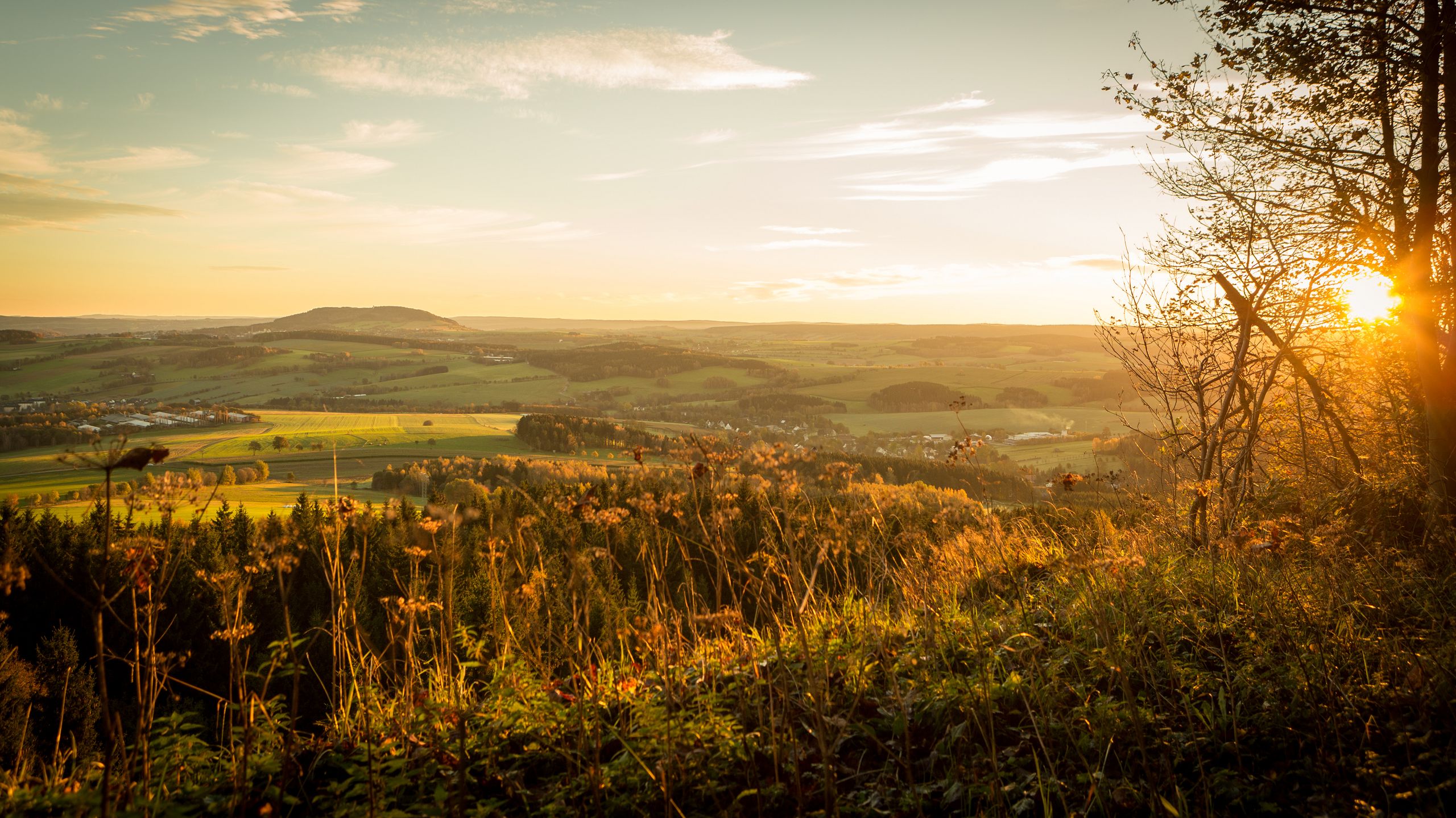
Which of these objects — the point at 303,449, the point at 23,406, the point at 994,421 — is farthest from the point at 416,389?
the point at 994,421

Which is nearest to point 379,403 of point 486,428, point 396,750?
point 486,428

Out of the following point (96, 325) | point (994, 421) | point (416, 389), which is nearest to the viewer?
point (994, 421)

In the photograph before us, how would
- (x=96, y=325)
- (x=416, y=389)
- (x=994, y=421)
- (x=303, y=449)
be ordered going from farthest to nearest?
(x=96, y=325), (x=416, y=389), (x=994, y=421), (x=303, y=449)

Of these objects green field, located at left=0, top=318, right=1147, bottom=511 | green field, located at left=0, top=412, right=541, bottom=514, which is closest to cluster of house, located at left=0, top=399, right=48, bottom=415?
green field, located at left=0, top=318, right=1147, bottom=511

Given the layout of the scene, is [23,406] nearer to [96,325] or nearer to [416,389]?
[416,389]

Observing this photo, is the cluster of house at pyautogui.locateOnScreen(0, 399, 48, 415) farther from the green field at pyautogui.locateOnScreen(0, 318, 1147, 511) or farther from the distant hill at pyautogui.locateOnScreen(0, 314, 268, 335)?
the distant hill at pyautogui.locateOnScreen(0, 314, 268, 335)

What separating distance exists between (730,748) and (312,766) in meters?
1.94

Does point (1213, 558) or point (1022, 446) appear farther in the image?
point (1022, 446)

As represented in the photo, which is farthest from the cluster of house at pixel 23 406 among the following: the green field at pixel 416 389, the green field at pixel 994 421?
the green field at pixel 994 421

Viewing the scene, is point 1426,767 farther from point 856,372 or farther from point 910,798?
point 856,372

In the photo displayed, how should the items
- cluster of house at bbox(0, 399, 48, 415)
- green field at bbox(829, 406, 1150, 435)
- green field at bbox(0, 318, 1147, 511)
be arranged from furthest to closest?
1. green field at bbox(829, 406, 1150, 435)
2. green field at bbox(0, 318, 1147, 511)
3. cluster of house at bbox(0, 399, 48, 415)

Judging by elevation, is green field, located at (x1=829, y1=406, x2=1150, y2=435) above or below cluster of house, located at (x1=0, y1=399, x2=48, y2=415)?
below

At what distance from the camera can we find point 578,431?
54.5m

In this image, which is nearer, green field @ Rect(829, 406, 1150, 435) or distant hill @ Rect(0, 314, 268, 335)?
green field @ Rect(829, 406, 1150, 435)
